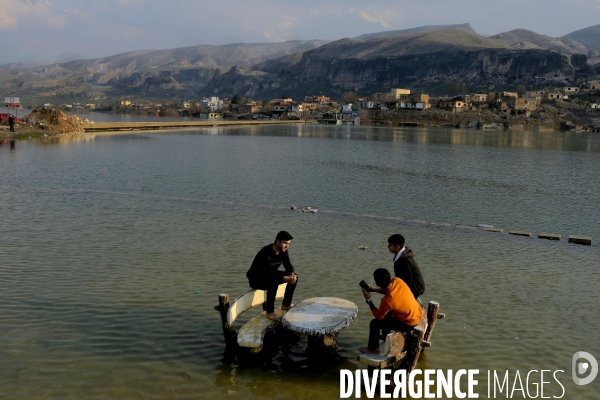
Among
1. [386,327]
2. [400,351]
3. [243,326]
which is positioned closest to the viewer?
[400,351]

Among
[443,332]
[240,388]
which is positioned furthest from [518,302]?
[240,388]

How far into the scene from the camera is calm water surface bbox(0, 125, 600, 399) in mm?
8984

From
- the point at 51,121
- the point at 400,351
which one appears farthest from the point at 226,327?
the point at 51,121

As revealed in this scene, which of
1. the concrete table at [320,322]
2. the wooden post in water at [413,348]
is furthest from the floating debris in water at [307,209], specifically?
the wooden post in water at [413,348]

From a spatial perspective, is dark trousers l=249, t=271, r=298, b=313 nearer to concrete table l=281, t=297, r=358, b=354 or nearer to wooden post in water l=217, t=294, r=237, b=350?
concrete table l=281, t=297, r=358, b=354

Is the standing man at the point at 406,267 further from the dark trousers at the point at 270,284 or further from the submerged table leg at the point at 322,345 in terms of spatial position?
the dark trousers at the point at 270,284

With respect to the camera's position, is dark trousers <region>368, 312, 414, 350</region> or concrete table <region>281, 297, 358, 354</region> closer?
dark trousers <region>368, 312, 414, 350</region>

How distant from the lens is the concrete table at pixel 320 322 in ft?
29.3

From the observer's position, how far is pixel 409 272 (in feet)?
30.7

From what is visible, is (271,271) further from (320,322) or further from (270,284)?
(320,322)

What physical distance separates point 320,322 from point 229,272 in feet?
19.4

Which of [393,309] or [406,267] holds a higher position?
[406,267]

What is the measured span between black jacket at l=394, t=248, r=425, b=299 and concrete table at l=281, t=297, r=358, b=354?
1111mm

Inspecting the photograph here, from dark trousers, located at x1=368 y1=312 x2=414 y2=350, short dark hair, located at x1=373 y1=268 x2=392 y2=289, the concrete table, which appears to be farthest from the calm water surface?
short dark hair, located at x1=373 y1=268 x2=392 y2=289
